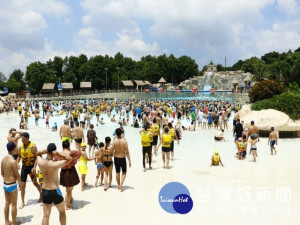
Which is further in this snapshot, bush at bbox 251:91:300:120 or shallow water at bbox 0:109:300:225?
bush at bbox 251:91:300:120

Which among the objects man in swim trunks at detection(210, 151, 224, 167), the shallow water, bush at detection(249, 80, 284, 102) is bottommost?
the shallow water

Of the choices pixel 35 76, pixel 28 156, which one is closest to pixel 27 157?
pixel 28 156

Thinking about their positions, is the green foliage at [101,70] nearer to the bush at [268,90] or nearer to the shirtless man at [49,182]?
the bush at [268,90]

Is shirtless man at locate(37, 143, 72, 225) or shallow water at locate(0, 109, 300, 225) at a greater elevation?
shirtless man at locate(37, 143, 72, 225)

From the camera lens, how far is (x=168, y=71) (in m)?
87.8

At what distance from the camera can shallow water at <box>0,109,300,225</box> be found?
544 centimetres

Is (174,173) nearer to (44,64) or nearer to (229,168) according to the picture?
(229,168)

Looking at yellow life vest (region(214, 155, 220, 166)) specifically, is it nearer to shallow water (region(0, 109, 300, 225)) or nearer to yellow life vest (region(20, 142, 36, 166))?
shallow water (region(0, 109, 300, 225))

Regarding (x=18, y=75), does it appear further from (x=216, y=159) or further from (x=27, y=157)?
(x=27, y=157)

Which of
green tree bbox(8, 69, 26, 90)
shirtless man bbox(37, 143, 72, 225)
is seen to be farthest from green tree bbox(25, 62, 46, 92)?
shirtless man bbox(37, 143, 72, 225)

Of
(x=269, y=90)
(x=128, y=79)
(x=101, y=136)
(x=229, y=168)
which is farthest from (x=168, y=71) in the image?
(x=229, y=168)

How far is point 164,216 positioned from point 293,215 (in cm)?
270

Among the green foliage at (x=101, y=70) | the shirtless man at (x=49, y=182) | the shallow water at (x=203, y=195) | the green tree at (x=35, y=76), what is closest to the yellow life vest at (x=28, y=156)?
the shallow water at (x=203, y=195)

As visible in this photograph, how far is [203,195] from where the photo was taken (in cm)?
668
